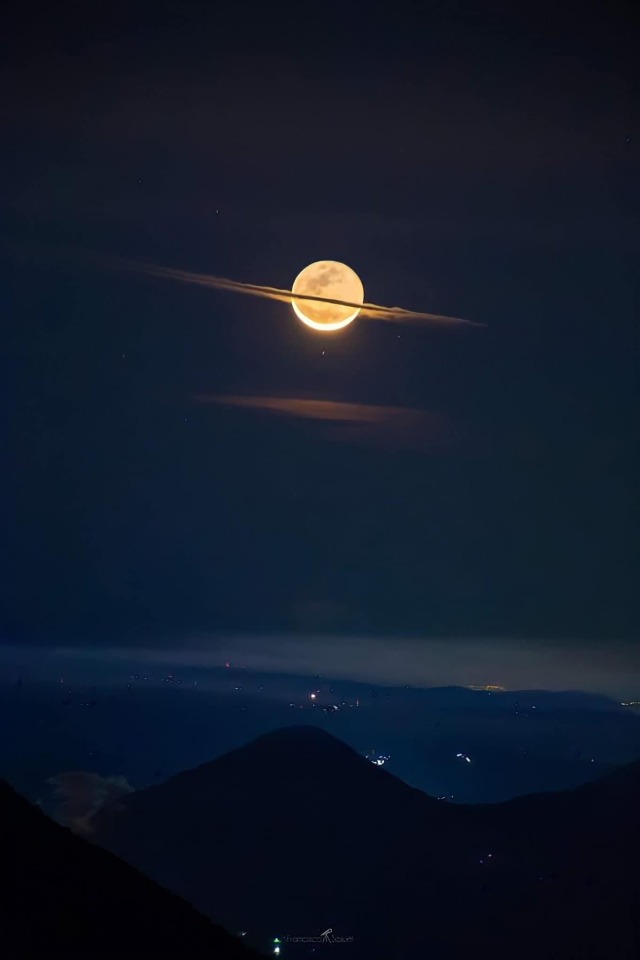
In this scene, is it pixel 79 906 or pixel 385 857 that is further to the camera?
pixel 385 857

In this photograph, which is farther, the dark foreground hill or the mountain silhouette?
the mountain silhouette

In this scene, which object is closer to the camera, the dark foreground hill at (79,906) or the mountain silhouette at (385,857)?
the dark foreground hill at (79,906)

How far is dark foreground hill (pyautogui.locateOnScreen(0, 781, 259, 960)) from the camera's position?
7.38 m

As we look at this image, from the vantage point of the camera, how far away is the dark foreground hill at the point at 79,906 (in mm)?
7383

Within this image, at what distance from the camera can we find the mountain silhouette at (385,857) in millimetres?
9656

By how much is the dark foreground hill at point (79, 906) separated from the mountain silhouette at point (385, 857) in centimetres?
67

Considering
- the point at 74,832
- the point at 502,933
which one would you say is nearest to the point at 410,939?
the point at 502,933

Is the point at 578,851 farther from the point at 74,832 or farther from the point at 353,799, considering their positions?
the point at 74,832

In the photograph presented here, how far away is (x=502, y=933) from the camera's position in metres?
9.89

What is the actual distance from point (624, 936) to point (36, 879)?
253 inches

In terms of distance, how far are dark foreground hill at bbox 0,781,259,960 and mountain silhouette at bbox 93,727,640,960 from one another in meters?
0.67

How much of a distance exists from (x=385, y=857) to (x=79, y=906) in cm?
433

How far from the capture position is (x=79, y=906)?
7.93 meters

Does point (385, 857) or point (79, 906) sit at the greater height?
point (385, 857)
